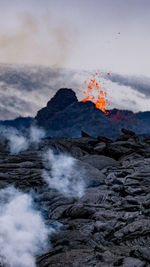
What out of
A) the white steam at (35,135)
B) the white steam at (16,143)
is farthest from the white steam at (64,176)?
the white steam at (35,135)

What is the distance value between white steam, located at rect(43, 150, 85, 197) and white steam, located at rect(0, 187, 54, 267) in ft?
12.0

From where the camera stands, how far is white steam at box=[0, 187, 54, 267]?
939 cm

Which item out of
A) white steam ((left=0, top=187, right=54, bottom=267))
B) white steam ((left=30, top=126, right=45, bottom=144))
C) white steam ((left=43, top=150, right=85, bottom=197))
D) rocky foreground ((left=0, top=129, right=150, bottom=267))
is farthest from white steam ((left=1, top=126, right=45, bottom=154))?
white steam ((left=0, top=187, right=54, bottom=267))

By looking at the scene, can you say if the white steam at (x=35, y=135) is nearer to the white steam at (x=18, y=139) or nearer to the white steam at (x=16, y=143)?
the white steam at (x=18, y=139)

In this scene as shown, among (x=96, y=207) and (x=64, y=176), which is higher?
(x=64, y=176)

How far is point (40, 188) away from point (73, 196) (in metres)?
2.91

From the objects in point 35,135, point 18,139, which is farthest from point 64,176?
point 35,135

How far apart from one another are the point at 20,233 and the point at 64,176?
10750mm

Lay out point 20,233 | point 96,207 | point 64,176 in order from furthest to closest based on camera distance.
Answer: point 64,176
point 96,207
point 20,233

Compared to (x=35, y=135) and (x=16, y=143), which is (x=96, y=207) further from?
(x=35, y=135)

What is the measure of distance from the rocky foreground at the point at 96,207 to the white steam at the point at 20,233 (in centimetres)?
52

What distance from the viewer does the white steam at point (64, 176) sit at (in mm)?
19638

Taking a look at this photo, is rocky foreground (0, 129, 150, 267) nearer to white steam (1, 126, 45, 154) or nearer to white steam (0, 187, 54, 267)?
white steam (0, 187, 54, 267)

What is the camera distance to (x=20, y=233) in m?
11.2
